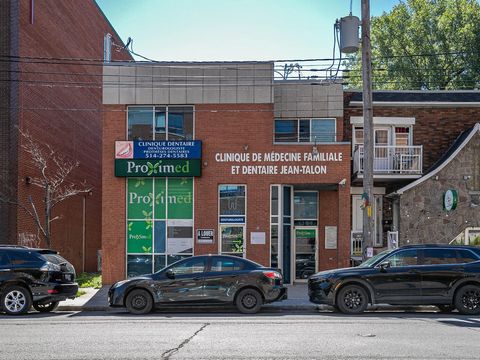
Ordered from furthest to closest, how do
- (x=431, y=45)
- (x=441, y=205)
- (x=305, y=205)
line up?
(x=431, y=45), (x=305, y=205), (x=441, y=205)

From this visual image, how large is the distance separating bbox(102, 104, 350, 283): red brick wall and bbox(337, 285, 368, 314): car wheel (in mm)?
6586

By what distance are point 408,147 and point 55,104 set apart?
607 inches

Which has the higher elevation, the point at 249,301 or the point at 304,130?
the point at 304,130

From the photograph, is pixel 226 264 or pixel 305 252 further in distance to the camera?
pixel 305 252

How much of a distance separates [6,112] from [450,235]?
17.4m

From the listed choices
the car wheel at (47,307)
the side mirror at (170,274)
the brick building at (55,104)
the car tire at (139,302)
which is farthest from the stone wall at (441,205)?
the car wheel at (47,307)

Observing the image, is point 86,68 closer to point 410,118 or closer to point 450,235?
point 410,118

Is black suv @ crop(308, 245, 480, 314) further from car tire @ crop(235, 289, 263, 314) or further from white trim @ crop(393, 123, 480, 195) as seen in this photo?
white trim @ crop(393, 123, 480, 195)

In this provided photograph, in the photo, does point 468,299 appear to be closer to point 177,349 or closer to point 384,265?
point 384,265

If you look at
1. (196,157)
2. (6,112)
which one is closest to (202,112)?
(196,157)

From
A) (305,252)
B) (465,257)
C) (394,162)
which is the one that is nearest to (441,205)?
(394,162)

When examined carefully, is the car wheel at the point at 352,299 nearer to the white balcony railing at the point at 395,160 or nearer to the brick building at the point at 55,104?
the white balcony railing at the point at 395,160

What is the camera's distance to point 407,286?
14383 mm

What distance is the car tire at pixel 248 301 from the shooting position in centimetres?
1469
